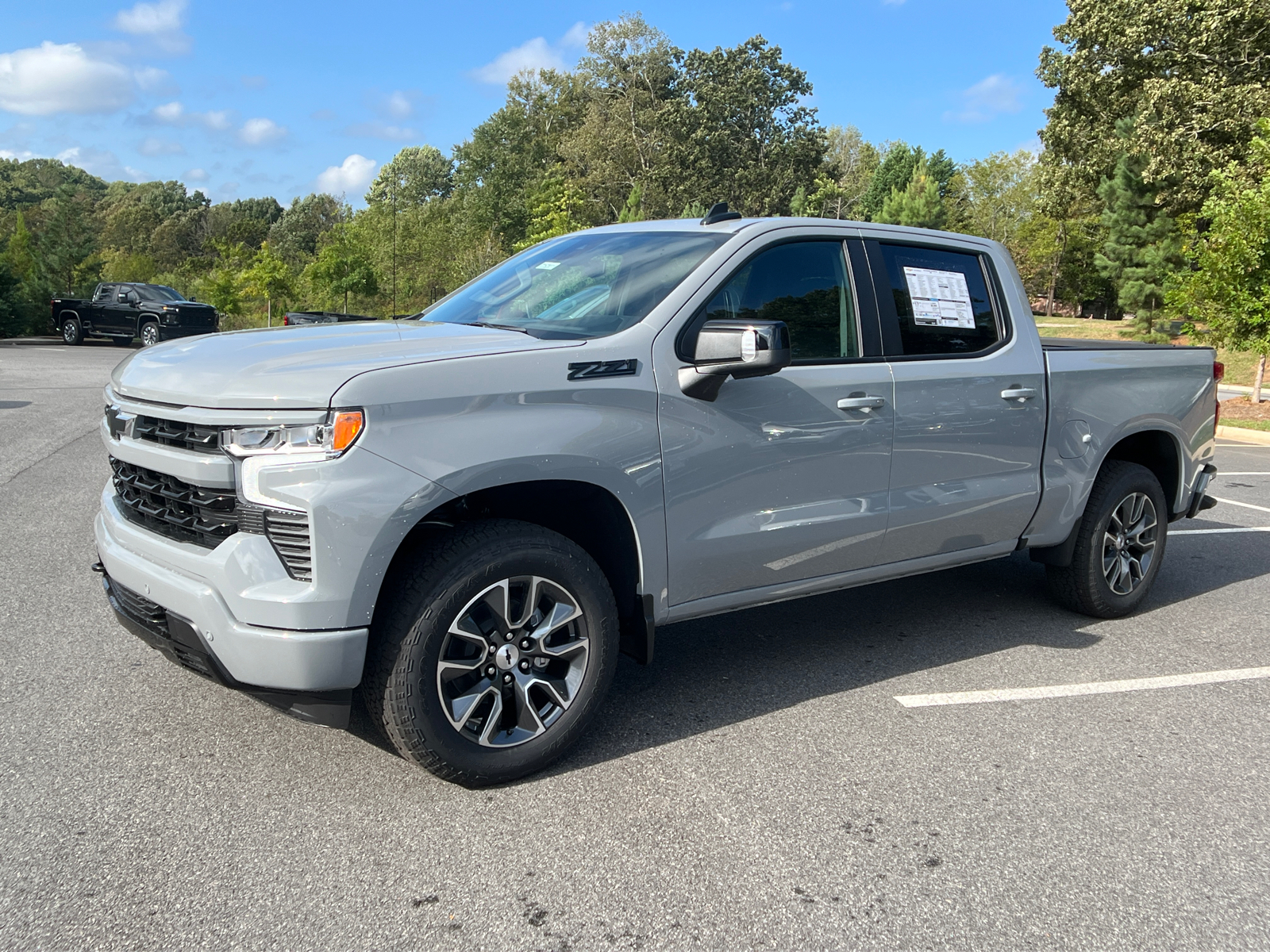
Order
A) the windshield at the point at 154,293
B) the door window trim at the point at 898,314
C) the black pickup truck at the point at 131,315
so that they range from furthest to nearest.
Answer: the windshield at the point at 154,293, the black pickup truck at the point at 131,315, the door window trim at the point at 898,314

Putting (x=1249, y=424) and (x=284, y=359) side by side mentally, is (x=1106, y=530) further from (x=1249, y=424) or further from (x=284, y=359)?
(x=1249, y=424)

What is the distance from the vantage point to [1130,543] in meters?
5.38

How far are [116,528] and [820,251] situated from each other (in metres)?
2.90

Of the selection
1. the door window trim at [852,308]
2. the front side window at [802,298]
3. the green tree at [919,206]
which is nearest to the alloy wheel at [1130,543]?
the door window trim at [852,308]

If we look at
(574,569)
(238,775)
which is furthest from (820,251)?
(238,775)

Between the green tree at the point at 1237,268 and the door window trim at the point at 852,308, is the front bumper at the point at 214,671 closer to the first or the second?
the door window trim at the point at 852,308

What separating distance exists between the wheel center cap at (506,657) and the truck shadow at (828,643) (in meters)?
0.43

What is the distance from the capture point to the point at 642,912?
2.66m

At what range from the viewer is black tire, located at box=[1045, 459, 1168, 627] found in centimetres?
517

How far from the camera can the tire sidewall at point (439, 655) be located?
308 centimetres

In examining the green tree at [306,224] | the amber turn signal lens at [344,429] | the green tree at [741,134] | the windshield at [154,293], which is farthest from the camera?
the green tree at [306,224]

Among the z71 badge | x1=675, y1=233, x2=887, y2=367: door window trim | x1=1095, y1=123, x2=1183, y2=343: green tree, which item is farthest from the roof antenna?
x1=1095, y1=123, x2=1183, y2=343: green tree

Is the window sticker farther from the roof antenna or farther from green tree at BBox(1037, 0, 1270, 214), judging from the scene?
green tree at BBox(1037, 0, 1270, 214)

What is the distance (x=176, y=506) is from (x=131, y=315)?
2775 centimetres
